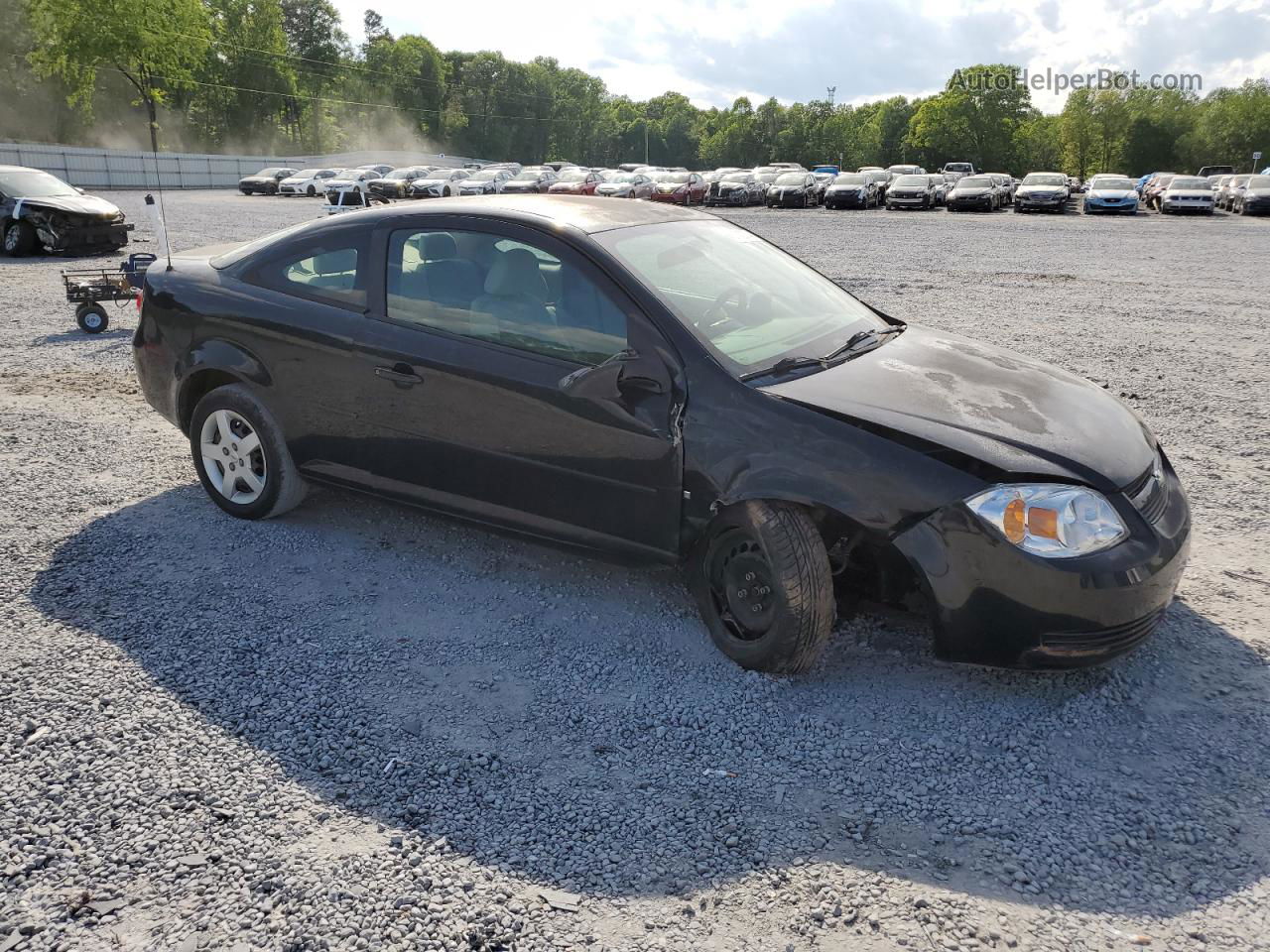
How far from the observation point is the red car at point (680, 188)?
38.9 meters

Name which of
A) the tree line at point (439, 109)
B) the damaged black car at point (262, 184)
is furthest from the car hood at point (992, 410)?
the tree line at point (439, 109)

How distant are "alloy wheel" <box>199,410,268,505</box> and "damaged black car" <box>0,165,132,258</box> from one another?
13908 millimetres

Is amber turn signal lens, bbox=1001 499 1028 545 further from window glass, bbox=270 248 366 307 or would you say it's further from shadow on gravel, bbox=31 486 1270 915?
window glass, bbox=270 248 366 307

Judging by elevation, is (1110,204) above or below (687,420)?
above

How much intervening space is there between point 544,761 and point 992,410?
78.8 inches

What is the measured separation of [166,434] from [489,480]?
3493 millimetres

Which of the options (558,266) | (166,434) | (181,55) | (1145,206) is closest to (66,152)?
(181,55)

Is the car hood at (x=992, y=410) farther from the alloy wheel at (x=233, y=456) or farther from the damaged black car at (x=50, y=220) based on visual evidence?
the damaged black car at (x=50, y=220)

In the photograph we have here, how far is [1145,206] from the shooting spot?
134 ft

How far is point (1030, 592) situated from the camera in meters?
3.18

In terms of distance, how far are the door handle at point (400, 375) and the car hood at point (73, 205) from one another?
1492 cm

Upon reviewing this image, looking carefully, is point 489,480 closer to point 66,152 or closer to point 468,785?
point 468,785

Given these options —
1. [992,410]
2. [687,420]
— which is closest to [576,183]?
[687,420]

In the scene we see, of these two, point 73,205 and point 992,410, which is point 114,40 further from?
point 992,410
